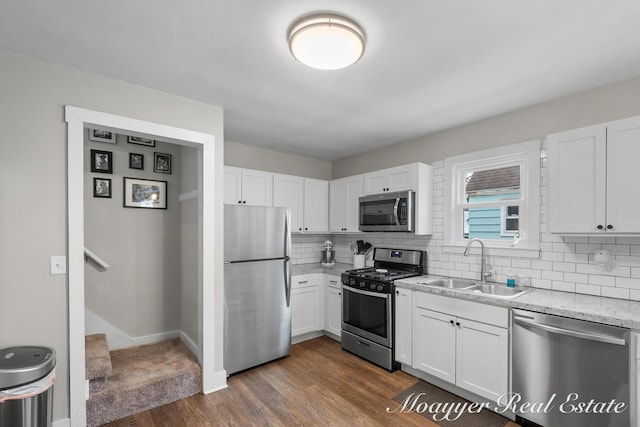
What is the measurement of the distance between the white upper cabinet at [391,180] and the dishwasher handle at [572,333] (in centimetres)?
163

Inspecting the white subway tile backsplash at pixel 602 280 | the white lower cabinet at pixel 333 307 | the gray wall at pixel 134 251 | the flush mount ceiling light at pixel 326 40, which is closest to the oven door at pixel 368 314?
the white lower cabinet at pixel 333 307

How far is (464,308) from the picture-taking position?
8.34 ft

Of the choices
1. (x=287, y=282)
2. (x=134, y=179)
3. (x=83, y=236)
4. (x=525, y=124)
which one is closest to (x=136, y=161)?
(x=134, y=179)

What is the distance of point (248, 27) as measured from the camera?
5.50ft

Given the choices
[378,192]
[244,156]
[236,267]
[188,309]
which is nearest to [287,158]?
[244,156]

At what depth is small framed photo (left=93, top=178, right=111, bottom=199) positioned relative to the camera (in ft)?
10.3

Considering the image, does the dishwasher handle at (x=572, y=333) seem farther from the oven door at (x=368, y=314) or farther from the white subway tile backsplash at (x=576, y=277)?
the oven door at (x=368, y=314)

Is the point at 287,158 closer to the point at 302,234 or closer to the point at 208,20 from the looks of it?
the point at 302,234

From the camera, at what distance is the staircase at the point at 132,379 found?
7.53ft

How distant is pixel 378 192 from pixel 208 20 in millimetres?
2624

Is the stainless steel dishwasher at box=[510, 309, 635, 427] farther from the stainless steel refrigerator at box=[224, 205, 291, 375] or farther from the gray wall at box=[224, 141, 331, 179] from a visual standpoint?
the gray wall at box=[224, 141, 331, 179]

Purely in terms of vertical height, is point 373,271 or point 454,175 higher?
point 454,175

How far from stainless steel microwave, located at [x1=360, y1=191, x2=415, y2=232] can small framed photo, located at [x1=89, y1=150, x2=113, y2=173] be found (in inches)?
110

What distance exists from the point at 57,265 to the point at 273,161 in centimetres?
276
